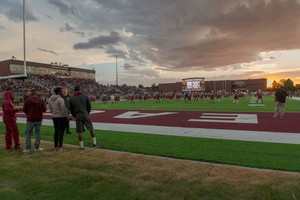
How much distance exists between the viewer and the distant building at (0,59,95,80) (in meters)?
48.5

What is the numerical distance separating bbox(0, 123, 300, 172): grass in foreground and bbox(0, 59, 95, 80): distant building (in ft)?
174

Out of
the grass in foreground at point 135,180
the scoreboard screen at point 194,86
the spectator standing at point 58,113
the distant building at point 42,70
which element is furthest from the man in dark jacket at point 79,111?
the distant building at point 42,70

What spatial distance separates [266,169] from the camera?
11.9ft

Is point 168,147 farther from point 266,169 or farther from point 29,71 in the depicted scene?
point 29,71

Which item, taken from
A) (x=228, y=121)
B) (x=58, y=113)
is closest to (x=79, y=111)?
(x=58, y=113)

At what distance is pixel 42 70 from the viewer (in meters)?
55.6

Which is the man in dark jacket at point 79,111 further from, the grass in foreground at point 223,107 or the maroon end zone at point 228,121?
the grass in foreground at point 223,107

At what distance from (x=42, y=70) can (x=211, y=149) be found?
6102 centimetres

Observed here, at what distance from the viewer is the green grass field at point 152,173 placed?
2828 millimetres

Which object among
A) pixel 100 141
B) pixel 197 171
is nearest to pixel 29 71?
pixel 100 141

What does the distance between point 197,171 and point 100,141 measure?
11.8ft

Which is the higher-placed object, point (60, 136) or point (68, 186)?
point (60, 136)

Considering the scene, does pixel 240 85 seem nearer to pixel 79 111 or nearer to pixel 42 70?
pixel 42 70

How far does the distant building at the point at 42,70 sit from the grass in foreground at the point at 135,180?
179 feet
